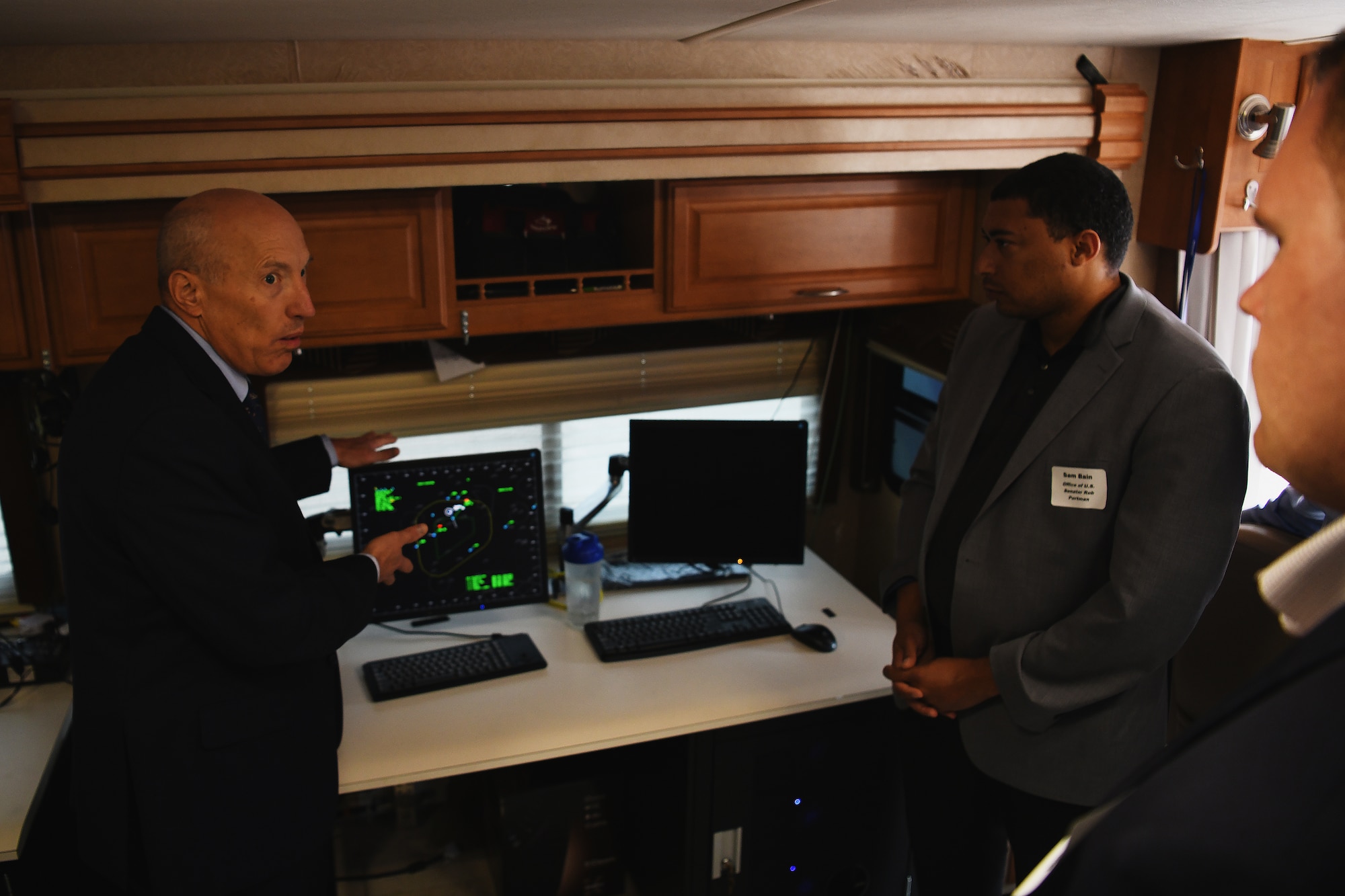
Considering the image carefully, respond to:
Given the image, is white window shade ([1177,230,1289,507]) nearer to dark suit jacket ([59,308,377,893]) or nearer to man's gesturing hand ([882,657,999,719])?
man's gesturing hand ([882,657,999,719])

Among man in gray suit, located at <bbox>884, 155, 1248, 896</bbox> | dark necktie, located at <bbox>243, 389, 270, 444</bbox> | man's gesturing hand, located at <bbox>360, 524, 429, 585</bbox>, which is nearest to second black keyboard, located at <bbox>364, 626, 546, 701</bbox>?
man's gesturing hand, located at <bbox>360, 524, 429, 585</bbox>

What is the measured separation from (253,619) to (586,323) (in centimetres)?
104

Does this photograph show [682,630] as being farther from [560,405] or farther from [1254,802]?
[1254,802]

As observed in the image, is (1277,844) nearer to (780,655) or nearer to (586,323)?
(780,655)

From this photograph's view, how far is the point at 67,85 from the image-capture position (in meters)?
1.83

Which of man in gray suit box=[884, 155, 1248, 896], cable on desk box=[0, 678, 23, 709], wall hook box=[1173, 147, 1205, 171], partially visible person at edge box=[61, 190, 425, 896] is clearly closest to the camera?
partially visible person at edge box=[61, 190, 425, 896]

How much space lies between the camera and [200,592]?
1.44 m

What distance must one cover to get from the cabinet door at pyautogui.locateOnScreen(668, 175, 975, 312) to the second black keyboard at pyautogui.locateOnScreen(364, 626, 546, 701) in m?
0.86

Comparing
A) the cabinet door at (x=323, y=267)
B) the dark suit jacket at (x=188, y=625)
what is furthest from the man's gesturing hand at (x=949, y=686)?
the cabinet door at (x=323, y=267)

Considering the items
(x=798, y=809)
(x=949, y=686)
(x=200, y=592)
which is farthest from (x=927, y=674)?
(x=200, y=592)

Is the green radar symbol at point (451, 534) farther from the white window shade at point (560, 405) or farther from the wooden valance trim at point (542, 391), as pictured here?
the wooden valance trim at point (542, 391)

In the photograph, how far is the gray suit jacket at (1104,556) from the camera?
1511mm

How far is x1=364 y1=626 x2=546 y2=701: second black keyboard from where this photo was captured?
2.02 metres

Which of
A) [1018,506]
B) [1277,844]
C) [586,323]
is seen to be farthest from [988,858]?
[1277,844]
